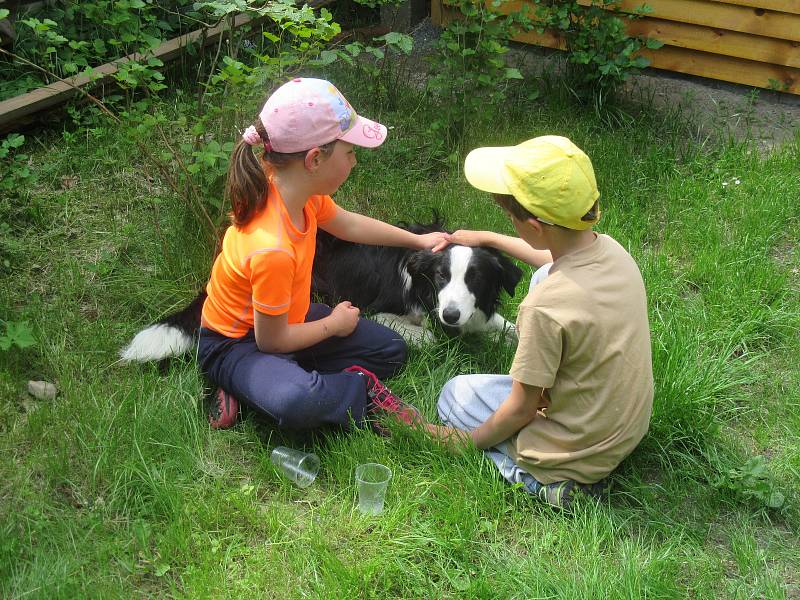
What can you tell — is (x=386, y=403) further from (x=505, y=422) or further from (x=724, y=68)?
(x=724, y=68)

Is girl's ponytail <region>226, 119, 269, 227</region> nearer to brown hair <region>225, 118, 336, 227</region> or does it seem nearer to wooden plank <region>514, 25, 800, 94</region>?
brown hair <region>225, 118, 336, 227</region>

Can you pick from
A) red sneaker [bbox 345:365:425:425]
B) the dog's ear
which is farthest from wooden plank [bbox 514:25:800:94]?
red sneaker [bbox 345:365:425:425]

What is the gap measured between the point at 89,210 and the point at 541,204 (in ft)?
9.48

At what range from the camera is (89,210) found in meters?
4.19

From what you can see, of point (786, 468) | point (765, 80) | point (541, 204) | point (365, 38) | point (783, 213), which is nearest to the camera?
point (541, 204)

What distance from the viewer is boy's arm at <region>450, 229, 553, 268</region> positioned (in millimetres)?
2906

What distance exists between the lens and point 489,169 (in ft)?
7.84

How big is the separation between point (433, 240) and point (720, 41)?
3.63 metres

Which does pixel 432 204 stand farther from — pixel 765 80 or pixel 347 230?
pixel 765 80

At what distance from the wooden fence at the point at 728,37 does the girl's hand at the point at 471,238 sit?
297cm

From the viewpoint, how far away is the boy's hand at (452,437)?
105 inches

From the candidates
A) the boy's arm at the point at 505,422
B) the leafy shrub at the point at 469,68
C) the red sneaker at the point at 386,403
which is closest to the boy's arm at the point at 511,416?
the boy's arm at the point at 505,422

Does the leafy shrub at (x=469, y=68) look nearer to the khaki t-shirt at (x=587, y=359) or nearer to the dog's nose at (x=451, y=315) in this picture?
the dog's nose at (x=451, y=315)

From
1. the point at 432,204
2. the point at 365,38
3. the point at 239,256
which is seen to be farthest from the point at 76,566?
the point at 365,38
